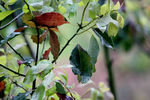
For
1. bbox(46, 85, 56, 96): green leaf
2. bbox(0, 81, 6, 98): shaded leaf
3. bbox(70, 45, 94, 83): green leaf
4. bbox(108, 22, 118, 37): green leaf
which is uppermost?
bbox(108, 22, 118, 37): green leaf

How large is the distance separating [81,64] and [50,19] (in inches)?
3.9

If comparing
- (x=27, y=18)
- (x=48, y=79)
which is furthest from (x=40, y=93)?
(x=27, y=18)

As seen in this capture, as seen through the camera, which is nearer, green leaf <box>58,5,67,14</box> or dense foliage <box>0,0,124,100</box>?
dense foliage <box>0,0,124,100</box>

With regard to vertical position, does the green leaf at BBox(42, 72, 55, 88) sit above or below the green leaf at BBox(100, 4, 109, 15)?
below

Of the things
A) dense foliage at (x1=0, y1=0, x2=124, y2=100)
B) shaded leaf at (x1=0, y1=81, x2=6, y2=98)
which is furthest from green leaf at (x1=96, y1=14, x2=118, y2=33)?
shaded leaf at (x1=0, y1=81, x2=6, y2=98)

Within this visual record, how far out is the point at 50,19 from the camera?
15.7 inches

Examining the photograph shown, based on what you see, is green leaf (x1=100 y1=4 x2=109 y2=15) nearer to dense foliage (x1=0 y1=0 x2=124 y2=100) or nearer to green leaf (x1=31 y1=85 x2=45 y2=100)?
dense foliage (x1=0 y1=0 x2=124 y2=100)

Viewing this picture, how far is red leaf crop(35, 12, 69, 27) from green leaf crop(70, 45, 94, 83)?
7 cm

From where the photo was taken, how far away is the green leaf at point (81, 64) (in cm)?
Answer: 42

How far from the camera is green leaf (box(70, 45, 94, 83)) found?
42cm

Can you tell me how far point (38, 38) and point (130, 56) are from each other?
3.08 meters

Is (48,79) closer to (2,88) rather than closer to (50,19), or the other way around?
(50,19)

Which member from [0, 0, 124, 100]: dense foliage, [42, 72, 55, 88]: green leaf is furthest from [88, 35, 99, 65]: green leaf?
[42, 72, 55, 88]: green leaf

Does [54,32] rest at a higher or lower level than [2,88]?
higher
